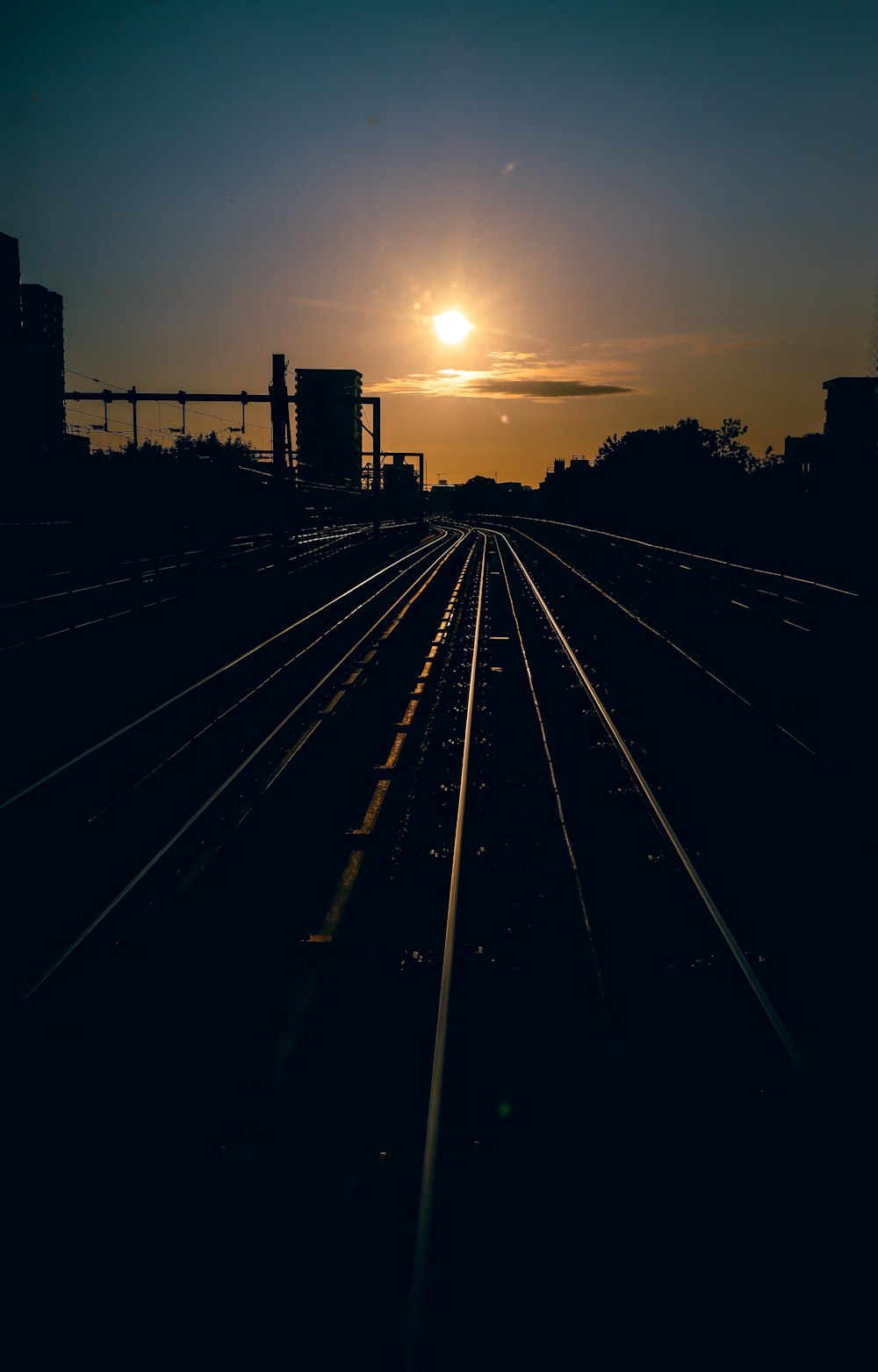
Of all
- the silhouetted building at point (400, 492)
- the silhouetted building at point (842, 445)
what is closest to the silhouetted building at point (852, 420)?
the silhouetted building at point (842, 445)

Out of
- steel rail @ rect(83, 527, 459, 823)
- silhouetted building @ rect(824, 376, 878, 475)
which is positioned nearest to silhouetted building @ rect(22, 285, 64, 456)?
steel rail @ rect(83, 527, 459, 823)

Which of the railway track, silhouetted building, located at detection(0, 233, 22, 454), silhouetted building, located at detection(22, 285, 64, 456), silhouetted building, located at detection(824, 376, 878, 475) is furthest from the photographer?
silhouetted building, located at detection(824, 376, 878, 475)

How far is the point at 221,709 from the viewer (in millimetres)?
14367

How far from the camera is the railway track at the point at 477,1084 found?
11.5ft

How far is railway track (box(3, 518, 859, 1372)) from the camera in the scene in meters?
3.49

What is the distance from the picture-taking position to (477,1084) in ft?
16.0

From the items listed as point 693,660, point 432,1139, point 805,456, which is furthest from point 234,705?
point 805,456

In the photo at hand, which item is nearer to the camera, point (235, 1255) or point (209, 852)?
point (235, 1255)

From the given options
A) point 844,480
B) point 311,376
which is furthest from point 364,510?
point 311,376

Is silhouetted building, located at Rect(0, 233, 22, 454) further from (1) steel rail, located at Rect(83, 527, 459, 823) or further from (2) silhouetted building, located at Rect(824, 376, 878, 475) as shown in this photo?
(2) silhouetted building, located at Rect(824, 376, 878, 475)

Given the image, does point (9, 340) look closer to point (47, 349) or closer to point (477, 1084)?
point (47, 349)

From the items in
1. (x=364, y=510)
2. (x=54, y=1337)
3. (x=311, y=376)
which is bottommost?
(x=54, y=1337)

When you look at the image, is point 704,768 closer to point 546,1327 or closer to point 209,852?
point 209,852

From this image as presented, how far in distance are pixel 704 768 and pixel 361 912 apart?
5707 mm
